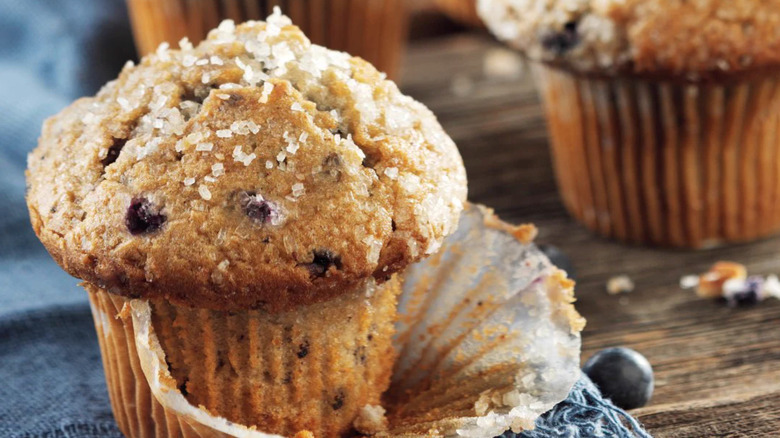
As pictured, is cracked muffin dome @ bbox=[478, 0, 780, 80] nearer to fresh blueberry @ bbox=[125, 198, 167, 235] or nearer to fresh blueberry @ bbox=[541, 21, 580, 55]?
fresh blueberry @ bbox=[541, 21, 580, 55]

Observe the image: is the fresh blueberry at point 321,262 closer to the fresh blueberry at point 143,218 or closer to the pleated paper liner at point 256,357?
the pleated paper liner at point 256,357

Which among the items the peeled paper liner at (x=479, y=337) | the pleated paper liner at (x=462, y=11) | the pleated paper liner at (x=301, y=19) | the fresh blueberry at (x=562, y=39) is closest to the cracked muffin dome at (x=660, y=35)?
the fresh blueberry at (x=562, y=39)

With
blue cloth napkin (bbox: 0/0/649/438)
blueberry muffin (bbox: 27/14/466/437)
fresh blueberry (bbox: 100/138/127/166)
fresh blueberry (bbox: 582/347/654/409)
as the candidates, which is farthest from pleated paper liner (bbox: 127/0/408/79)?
fresh blueberry (bbox: 582/347/654/409)

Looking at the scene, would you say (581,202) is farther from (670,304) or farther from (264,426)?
(264,426)

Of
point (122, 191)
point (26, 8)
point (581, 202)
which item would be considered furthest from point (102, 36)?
point (122, 191)

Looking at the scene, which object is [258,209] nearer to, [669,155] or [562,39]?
[562,39]

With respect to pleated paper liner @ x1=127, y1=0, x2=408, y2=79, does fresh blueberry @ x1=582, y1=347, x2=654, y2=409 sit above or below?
below
